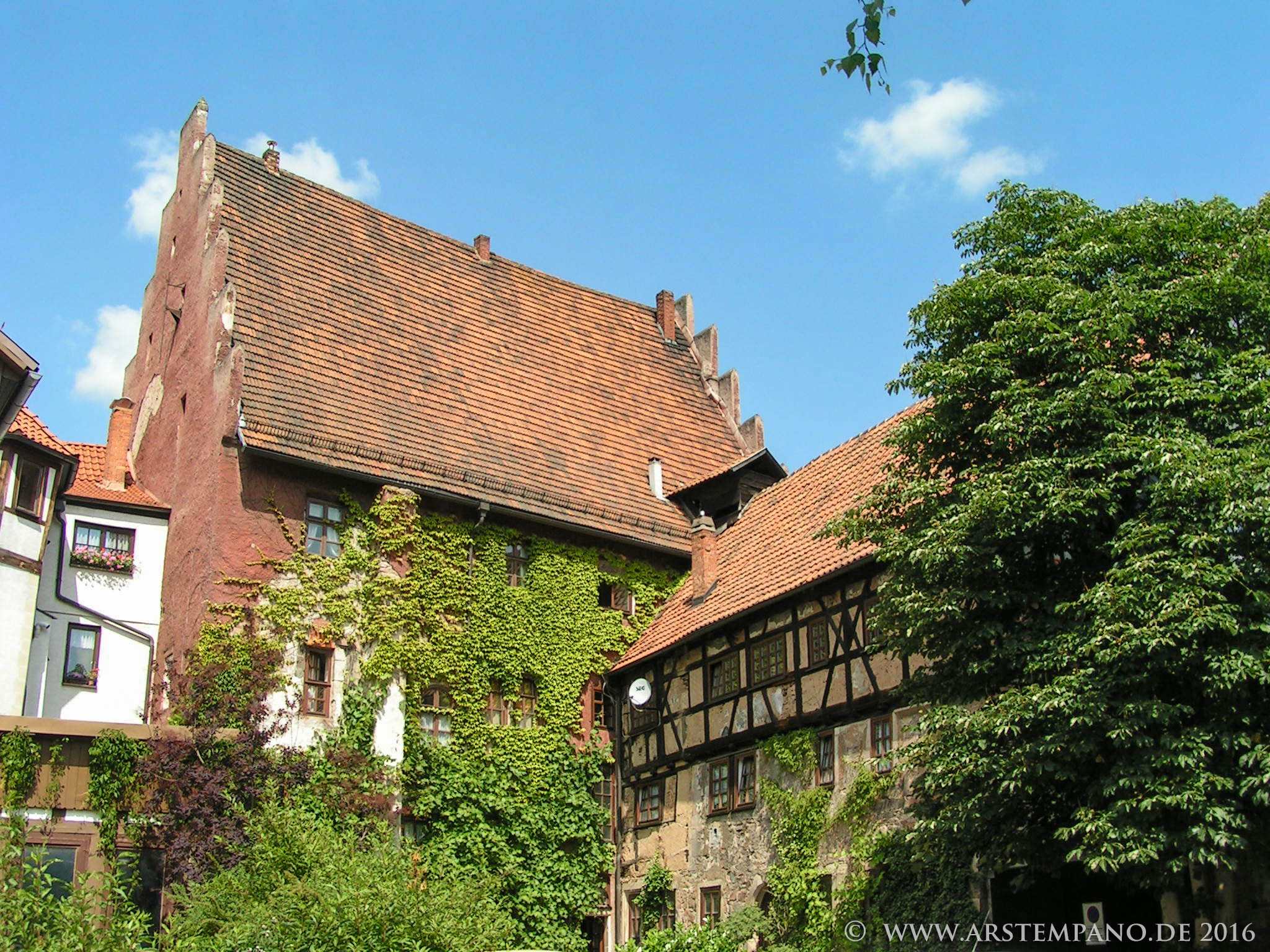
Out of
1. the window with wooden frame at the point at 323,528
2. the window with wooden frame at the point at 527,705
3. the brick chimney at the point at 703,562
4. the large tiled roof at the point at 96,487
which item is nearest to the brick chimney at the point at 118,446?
the large tiled roof at the point at 96,487

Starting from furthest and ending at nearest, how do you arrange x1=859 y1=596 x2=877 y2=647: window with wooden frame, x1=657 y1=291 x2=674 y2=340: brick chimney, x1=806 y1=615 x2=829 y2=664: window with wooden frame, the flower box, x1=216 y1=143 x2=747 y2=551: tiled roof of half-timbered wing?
1. x1=657 y1=291 x2=674 y2=340: brick chimney
2. x1=216 y1=143 x2=747 y2=551: tiled roof of half-timbered wing
3. the flower box
4. x1=806 y1=615 x2=829 y2=664: window with wooden frame
5. x1=859 y1=596 x2=877 y2=647: window with wooden frame

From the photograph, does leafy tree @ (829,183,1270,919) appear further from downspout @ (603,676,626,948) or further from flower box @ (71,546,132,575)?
flower box @ (71,546,132,575)

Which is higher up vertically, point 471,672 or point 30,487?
point 30,487

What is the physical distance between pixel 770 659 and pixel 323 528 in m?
8.22

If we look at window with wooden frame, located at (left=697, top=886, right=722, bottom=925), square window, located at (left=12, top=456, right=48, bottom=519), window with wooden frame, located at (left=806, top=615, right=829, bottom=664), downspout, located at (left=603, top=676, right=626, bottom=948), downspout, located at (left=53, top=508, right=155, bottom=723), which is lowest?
window with wooden frame, located at (left=697, top=886, right=722, bottom=925)

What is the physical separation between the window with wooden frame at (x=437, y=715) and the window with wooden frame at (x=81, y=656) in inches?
231

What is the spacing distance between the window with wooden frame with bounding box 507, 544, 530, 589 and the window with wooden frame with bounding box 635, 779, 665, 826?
4494 mm

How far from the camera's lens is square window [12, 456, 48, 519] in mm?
23906

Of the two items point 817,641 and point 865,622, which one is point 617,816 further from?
point 865,622

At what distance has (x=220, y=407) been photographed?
2478 centimetres

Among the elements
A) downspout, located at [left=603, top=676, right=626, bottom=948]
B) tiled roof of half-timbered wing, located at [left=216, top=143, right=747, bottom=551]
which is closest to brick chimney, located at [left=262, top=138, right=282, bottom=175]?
tiled roof of half-timbered wing, located at [left=216, top=143, right=747, bottom=551]

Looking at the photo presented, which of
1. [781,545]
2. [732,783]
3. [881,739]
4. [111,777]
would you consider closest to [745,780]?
[732,783]

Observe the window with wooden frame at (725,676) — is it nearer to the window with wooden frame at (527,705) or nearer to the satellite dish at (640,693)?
the satellite dish at (640,693)

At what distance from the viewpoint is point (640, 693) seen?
25594 millimetres
